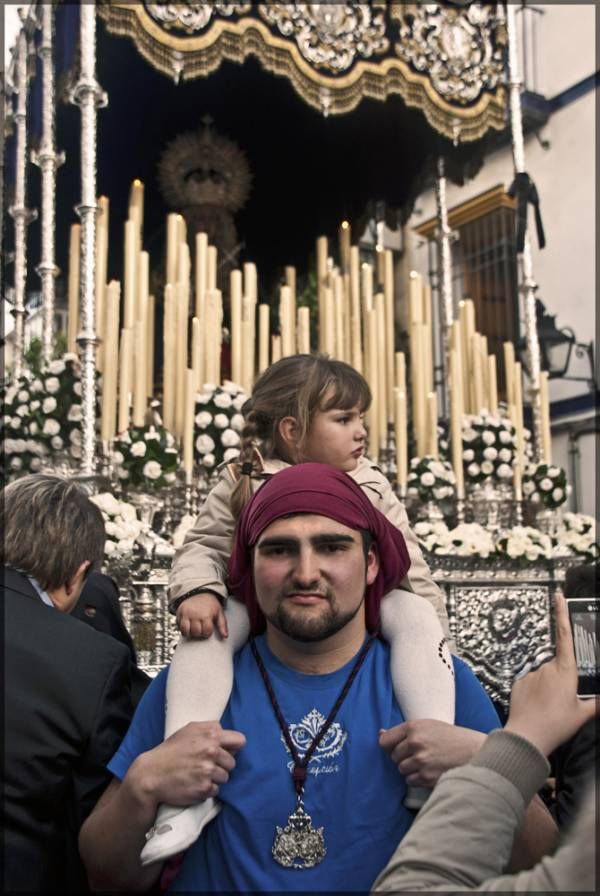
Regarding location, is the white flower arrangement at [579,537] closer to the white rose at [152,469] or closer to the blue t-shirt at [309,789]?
the white rose at [152,469]

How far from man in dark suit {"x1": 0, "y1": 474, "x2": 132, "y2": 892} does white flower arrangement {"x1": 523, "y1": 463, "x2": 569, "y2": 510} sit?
4.57 metres

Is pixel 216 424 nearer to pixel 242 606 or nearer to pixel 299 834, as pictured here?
pixel 242 606

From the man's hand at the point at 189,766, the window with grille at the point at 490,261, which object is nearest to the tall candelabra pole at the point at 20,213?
the man's hand at the point at 189,766

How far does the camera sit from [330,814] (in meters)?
1.60

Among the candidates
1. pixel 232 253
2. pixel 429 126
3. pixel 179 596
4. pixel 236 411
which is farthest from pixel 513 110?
pixel 179 596

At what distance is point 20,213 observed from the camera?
23.6ft

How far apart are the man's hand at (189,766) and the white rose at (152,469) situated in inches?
128

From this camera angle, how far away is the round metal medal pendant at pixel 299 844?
156cm

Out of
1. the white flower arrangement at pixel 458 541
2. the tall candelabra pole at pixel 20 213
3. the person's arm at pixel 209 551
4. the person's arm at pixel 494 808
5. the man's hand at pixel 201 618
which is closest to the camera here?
the person's arm at pixel 494 808

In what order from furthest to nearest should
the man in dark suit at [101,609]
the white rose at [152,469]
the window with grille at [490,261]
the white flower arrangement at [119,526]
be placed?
the window with grille at [490,261]
the white rose at [152,469]
the white flower arrangement at [119,526]
the man in dark suit at [101,609]

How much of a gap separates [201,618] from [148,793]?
1.34 ft

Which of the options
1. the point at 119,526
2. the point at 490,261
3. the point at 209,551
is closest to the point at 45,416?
the point at 119,526

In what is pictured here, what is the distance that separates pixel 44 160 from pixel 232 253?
7.44 ft

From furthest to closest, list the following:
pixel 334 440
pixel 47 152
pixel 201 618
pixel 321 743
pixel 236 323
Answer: pixel 47 152 < pixel 236 323 < pixel 334 440 < pixel 201 618 < pixel 321 743
